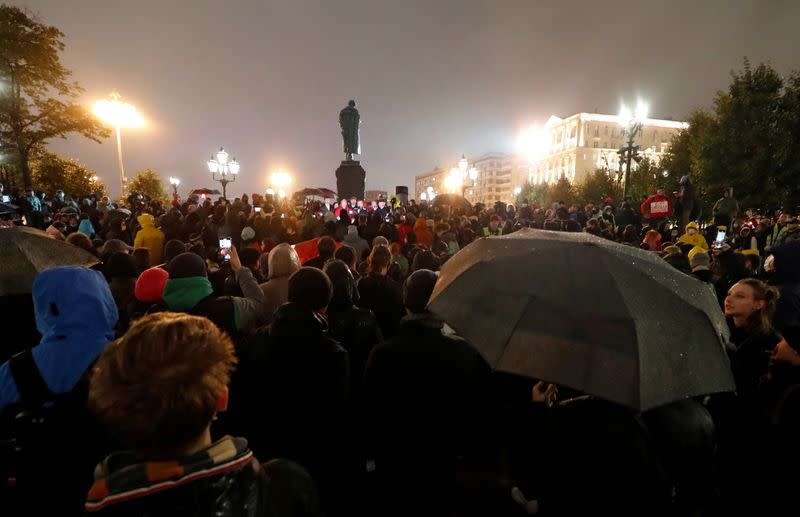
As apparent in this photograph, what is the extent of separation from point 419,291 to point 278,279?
1.95 m

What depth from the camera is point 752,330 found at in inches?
129

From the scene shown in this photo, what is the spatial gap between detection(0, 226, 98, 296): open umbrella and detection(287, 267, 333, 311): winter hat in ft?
7.28

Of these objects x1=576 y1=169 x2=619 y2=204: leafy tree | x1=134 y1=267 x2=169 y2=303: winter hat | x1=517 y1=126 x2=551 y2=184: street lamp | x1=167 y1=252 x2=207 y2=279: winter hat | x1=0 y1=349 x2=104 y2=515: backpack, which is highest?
x1=517 y1=126 x2=551 y2=184: street lamp

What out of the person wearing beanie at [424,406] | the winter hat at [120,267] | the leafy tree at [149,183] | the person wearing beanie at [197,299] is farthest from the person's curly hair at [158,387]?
the leafy tree at [149,183]

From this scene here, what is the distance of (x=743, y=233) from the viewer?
13062mm

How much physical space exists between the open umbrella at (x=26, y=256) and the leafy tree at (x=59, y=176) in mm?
32670

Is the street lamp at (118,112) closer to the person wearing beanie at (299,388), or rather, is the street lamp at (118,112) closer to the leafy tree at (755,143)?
the person wearing beanie at (299,388)

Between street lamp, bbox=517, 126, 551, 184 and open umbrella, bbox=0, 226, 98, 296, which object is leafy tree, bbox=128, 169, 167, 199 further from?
street lamp, bbox=517, 126, 551, 184

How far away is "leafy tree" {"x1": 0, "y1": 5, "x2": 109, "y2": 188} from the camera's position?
91.6 feet

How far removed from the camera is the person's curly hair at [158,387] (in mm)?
1189

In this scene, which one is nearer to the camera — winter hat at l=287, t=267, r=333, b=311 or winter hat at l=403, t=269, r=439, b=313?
winter hat at l=287, t=267, r=333, b=311

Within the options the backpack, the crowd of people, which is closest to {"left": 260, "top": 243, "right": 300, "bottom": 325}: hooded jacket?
the crowd of people

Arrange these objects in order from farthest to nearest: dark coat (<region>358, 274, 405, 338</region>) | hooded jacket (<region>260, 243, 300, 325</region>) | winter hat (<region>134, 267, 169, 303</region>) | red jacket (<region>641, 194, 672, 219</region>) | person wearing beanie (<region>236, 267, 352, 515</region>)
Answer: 1. red jacket (<region>641, 194, 672, 219</region>)
2. dark coat (<region>358, 274, 405, 338</region>)
3. hooded jacket (<region>260, 243, 300, 325</region>)
4. winter hat (<region>134, 267, 169, 303</region>)
5. person wearing beanie (<region>236, 267, 352, 515</region>)

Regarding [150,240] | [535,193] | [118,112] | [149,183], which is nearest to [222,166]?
[118,112]
